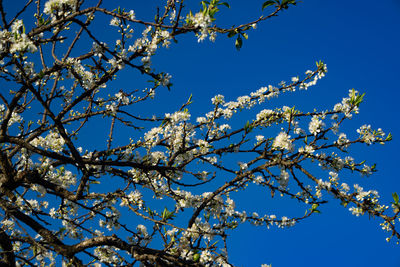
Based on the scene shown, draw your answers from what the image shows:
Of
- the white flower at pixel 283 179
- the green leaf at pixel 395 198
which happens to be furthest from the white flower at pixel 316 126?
the green leaf at pixel 395 198

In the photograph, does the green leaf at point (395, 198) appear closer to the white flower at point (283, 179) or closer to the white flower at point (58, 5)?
the white flower at point (283, 179)

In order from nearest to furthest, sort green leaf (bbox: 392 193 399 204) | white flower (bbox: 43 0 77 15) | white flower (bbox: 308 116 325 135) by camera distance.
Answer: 1. green leaf (bbox: 392 193 399 204)
2. white flower (bbox: 43 0 77 15)
3. white flower (bbox: 308 116 325 135)

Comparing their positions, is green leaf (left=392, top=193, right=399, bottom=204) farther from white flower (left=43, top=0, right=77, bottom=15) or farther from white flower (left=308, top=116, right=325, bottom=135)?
white flower (left=43, top=0, right=77, bottom=15)

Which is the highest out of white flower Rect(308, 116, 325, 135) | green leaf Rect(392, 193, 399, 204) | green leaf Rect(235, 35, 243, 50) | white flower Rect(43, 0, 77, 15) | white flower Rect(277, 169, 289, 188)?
white flower Rect(43, 0, 77, 15)

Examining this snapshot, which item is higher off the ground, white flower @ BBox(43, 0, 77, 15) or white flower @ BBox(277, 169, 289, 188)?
white flower @ BBox(43, 0, 77, 15)

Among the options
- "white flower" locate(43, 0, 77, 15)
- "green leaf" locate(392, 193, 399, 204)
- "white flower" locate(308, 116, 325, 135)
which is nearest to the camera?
"green leaf" locate(392, 193, 399, 204)

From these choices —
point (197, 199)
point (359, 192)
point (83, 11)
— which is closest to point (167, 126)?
point (197, 199)

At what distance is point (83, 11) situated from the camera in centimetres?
379

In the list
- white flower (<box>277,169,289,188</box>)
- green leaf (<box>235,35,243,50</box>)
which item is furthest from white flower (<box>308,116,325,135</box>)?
green leaf (<box>235,35,243,50</box>)

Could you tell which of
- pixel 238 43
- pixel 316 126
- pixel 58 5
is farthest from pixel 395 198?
pixel 58 5

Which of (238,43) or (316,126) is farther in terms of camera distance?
(316,126)

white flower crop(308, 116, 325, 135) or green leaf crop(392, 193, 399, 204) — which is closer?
green leaf crop(392, 193, 399, 204)

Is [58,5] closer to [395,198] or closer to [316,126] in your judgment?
[316,126]

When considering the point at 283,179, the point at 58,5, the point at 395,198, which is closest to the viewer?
the point at 395,198
